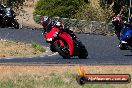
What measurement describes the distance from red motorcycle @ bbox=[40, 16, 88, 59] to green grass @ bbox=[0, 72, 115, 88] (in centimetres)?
583

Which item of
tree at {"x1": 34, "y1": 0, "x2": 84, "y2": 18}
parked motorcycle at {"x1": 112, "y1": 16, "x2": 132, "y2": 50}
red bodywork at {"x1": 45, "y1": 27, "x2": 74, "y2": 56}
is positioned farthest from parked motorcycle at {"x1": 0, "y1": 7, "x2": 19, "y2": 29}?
red bodywork at {"x1": 45, "y1": 27, "x2": 74, "y2": 56}

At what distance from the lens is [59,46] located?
2019 centimetres

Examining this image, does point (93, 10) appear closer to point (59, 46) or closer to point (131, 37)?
point (131, 37)

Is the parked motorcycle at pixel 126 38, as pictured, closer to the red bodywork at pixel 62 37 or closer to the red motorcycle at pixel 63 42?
the red motorcycle at pixel 63 42

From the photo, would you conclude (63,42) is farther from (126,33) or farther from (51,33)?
(126,33)

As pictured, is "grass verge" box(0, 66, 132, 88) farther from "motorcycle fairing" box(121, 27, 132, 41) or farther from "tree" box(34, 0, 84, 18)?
"tree" box(34, 0, 84, 18)

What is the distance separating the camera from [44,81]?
1238cm

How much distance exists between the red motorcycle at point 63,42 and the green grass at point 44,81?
19.1ft

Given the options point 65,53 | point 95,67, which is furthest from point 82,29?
point 95,67

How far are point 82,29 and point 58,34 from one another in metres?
23.5

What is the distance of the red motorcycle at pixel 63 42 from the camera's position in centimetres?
2003

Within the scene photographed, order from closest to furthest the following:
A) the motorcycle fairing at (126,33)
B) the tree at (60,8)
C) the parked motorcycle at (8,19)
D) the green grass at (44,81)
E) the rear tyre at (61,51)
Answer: the green grass at (44,81) → the rear tyre at (61,51) → the motorcycle fairing at (126,33) → the parked motorcycle at (8,19) → the tree at (60,8)

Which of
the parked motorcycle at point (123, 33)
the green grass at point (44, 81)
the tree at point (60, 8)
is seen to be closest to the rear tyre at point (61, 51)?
the parked motorcycle at point (123, 33)

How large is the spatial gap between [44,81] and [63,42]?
815 centimetres
